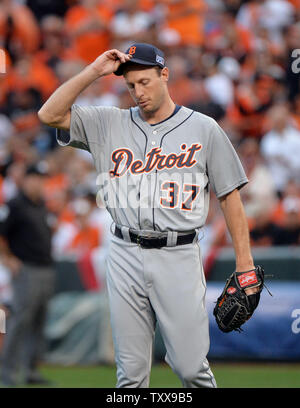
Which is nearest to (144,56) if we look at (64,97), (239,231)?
(64,97)

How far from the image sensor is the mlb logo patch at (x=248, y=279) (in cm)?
410

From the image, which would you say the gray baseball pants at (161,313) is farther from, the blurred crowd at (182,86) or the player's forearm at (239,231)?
the blurred crowd at (182,86)

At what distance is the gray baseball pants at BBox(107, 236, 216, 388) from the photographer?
13.0 ft

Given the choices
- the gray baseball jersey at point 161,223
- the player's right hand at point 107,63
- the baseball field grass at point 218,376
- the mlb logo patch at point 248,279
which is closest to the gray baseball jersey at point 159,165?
the gray baseball jersey at point 161,223

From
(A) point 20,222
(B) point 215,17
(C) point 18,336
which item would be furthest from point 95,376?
(B) point 215,17

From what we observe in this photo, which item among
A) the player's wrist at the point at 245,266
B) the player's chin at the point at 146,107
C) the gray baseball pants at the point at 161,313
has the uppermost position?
the player's chin at the point at 146,107

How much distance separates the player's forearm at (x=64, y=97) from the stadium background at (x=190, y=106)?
3830mm

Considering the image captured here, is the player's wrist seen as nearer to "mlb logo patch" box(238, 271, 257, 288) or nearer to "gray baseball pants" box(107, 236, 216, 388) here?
"mlb logo patch" box(238, 271, 257, 288)

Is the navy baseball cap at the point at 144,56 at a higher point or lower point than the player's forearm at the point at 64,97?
higher

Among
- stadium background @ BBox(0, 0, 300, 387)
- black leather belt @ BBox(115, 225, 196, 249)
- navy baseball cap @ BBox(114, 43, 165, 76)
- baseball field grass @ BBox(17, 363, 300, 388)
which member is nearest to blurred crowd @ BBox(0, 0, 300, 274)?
stadium background @ BBox(0, 0, 300, 387)

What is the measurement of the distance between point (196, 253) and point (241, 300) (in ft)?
1.13

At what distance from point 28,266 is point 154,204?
413 cm

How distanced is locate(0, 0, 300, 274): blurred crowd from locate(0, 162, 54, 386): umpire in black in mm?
1113

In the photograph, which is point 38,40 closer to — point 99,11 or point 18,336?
point 99,11
